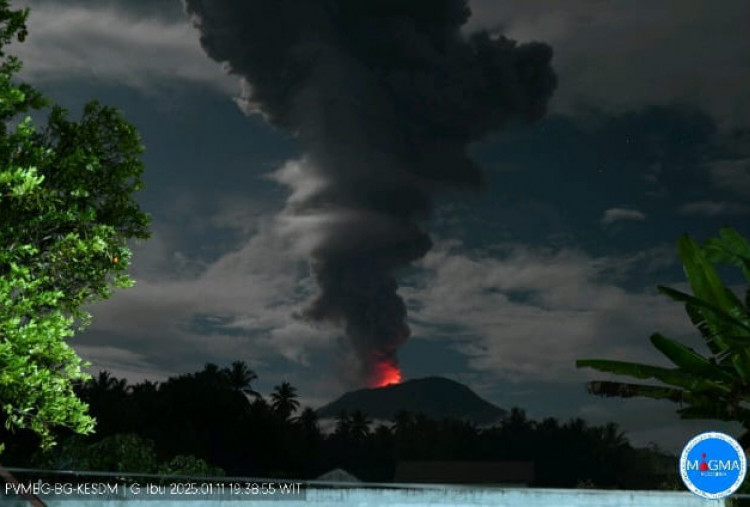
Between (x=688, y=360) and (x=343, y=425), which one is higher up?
(x=343, y=425)

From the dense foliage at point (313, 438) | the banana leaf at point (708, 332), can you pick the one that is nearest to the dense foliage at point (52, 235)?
the banana leaf at point (708, 332)

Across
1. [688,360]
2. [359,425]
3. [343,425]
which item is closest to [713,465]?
[688,360]

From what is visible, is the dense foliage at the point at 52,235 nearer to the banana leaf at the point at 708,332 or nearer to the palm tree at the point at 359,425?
the banana leaf at the point at 708,332

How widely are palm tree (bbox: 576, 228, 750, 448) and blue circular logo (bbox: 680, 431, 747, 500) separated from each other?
24.1ft

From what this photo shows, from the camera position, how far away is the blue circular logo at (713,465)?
13.7 m

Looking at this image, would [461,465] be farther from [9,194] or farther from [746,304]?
[9,194]

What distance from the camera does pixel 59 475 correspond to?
15453 mm

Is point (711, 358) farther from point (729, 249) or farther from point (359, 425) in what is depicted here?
point (359, 425)

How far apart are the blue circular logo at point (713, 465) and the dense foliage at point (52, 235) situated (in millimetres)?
9207

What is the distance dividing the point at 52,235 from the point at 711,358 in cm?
1491

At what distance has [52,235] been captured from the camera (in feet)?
55.0

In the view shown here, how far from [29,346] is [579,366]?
11.8 m

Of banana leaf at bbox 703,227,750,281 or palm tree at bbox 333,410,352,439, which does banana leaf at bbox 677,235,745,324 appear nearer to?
banana leaf at bbox 703,227,750,281

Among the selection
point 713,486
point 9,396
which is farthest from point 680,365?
point 9,396
